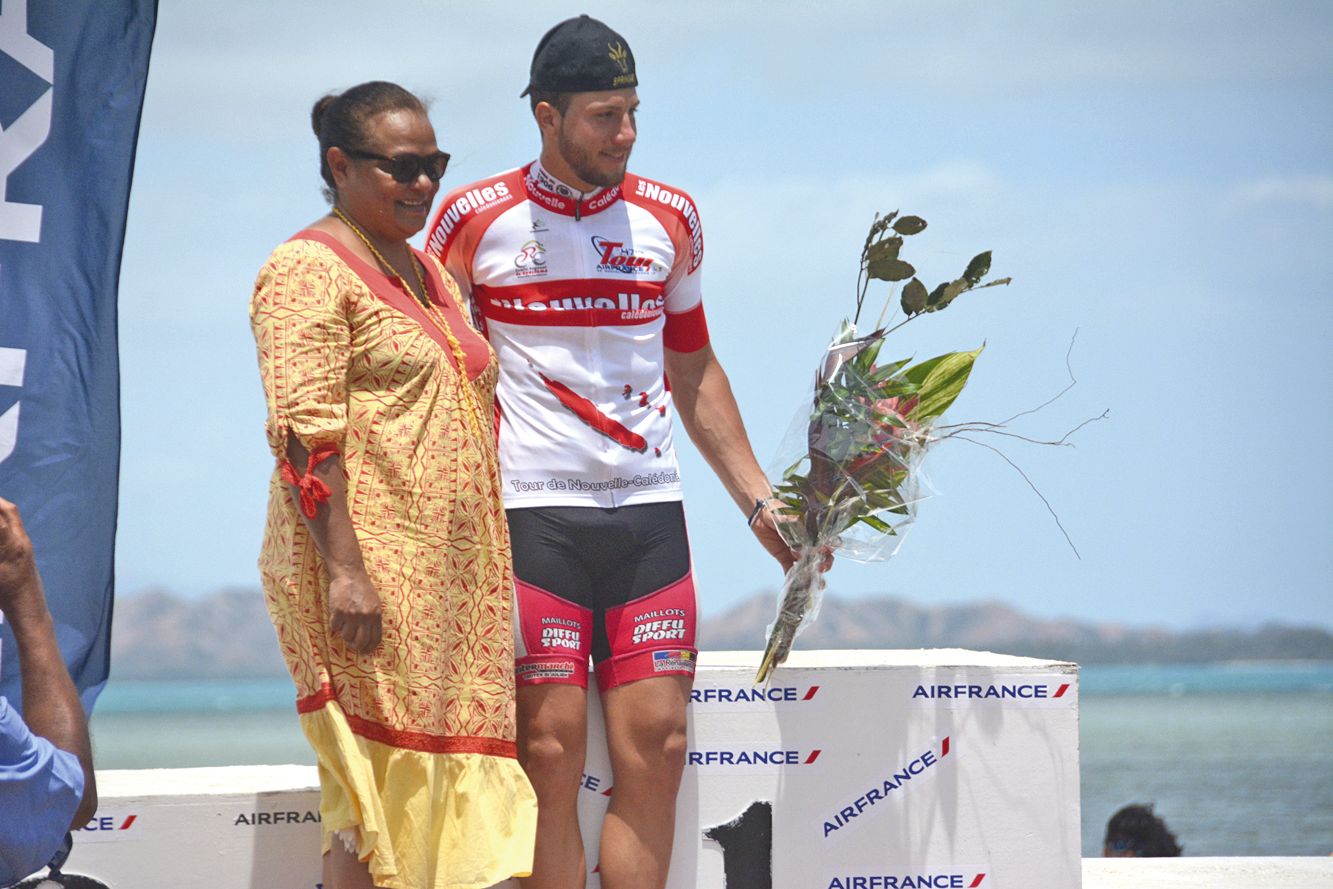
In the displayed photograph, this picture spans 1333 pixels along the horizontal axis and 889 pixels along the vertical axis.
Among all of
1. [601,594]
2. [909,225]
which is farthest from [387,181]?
[909,225]

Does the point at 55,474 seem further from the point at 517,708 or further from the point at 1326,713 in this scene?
the point at 1326,713

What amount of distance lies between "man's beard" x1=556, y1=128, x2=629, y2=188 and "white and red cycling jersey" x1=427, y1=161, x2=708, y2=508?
0.06 metres

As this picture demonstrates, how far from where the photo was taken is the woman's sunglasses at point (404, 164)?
3111mm

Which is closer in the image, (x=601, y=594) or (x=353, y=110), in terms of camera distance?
(x=353, y=110)

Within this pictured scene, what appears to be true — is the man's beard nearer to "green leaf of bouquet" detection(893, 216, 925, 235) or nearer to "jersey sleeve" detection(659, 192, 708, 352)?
"jersey sleeve" detection(659, 192, 708, 352)

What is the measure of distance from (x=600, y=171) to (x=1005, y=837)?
5.87 feet

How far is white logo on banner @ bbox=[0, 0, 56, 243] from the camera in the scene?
3883 mm

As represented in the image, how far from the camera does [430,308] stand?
10.5ft

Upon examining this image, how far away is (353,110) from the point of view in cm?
313

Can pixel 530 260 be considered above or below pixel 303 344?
above

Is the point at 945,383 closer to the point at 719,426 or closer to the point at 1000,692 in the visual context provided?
the point at 719,426

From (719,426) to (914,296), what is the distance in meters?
0.54

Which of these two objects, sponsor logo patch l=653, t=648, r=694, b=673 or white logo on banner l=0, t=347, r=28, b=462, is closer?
sponsor logo patch l=653, t=648, r=694, b=673

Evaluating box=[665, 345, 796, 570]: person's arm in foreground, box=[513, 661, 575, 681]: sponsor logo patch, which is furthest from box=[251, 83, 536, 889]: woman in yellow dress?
box=[665, 345, 796, 570]: person's arm in foreground
